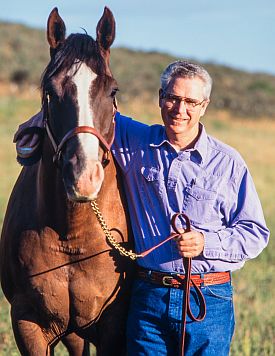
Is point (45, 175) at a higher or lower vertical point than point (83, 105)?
lower

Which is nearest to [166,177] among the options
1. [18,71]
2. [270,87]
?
[18,71]

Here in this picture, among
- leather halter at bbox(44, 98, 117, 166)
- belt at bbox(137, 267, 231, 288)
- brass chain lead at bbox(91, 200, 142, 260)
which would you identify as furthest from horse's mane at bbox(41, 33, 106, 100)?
belt at bbox(137, 267, 231, 288)

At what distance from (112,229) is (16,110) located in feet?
76.1

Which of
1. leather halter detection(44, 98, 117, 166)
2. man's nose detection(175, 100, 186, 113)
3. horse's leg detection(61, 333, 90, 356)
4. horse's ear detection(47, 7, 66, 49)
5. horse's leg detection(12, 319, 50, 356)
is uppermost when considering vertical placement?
horse's ear detection(47, 7, 66, 49)

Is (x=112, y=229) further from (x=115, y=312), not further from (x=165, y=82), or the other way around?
(x=165, y=82)

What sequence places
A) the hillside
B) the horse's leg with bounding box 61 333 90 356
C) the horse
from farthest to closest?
the hillside → the horse's leg with bounding box 61 333 90 356 → the horse

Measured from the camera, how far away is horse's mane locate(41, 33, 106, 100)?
12.4 ft

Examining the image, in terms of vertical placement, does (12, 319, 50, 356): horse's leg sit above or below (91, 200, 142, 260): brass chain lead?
below

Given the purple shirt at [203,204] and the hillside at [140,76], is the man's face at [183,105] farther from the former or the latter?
the hillside at [140,76]

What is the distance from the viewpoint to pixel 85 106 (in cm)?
365

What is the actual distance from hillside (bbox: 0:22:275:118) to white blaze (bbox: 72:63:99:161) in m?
28.4

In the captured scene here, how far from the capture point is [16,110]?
2688 centimetres

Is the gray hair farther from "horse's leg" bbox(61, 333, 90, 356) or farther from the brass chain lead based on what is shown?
"horse's leg" bbox(61, 333, 90, 356)

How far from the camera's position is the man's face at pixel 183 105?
4.02 metres
